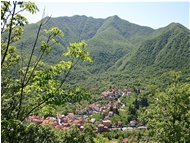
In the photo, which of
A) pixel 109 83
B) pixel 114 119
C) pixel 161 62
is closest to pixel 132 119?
pixel 114 119

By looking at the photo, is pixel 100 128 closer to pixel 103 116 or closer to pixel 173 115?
pixel 103 116

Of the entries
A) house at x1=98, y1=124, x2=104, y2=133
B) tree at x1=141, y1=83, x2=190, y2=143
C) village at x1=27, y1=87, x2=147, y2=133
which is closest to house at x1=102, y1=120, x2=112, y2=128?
village at x1=27, y1=87, x2=147, y2=133

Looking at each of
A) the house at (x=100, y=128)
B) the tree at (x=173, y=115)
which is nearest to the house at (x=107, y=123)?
the house at (x=100, y=128)

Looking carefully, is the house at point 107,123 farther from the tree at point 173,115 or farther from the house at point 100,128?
the tree at point 173,115

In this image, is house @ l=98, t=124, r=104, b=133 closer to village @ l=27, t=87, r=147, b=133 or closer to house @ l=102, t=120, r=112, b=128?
village @ l=27, t=87, r=147, b=133

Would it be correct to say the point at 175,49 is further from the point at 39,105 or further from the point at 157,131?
the point at 39,105

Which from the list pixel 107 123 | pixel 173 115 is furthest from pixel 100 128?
pixel 173 115
